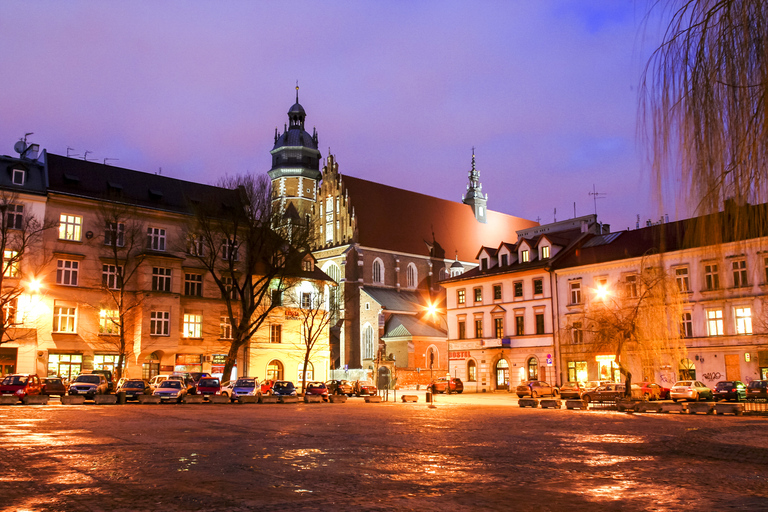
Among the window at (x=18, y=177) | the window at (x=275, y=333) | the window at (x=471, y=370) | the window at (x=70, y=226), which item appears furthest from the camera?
the window at (x=471, y=370)

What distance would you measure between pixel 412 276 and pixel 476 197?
71.1 ft

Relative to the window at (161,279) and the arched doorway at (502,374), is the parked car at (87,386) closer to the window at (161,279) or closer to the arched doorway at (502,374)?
the window at (161,279)

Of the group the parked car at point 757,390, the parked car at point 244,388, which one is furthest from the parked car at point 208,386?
the parked car at point 757,390

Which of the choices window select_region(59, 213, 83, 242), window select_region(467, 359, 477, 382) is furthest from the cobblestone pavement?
window select_region(467, 359, 477, 382)

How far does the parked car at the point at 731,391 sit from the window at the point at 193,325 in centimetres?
3622

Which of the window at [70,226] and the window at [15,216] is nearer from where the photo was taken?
the window at [15,216]

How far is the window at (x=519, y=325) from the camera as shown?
5847 cm

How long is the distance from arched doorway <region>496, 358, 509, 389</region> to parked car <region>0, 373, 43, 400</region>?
35682 millimetres

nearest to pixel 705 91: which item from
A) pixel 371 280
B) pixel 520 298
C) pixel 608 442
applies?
pixel 608 442

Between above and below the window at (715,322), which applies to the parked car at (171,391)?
below

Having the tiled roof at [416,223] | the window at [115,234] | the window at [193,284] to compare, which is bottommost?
the window at [193,284]

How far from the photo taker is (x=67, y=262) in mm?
49375

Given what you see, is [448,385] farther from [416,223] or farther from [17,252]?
[416,223]

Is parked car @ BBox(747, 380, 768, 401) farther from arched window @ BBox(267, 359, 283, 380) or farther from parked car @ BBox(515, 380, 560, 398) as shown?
arched window @ BBox(267, 359, 283, 380)
